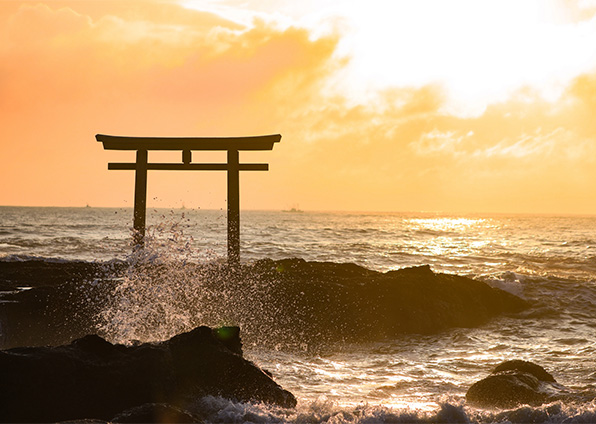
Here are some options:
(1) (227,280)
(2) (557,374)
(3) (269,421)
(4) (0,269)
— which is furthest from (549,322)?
(4) (0,269)

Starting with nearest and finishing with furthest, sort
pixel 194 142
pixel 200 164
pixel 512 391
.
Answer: pixel 512 391, pixel 194 142, pixel 200 164

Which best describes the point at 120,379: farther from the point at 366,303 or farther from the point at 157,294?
the point at 366,303

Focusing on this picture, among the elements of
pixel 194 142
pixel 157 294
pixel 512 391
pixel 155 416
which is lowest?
pixel 512 391

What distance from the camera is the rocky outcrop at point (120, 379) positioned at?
5.83 m

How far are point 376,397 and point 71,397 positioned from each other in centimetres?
370

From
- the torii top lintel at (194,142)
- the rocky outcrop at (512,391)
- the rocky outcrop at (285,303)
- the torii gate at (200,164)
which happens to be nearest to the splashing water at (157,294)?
the rocky outcrop at (285,303)

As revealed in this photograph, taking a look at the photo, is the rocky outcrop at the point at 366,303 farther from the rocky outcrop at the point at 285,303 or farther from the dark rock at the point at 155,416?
A: the dark rock at the point at 155,416

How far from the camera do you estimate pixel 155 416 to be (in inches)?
210

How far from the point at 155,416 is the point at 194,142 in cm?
1011

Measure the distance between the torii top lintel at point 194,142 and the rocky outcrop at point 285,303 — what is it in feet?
9.31

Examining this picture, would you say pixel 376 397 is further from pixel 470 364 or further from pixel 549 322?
pixel 549 322

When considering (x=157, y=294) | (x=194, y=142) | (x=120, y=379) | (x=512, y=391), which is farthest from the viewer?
(x=194, y=142)

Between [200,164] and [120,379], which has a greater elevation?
[200,164]

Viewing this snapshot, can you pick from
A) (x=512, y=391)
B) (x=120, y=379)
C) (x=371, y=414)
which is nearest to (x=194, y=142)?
(x=120, y=379)
